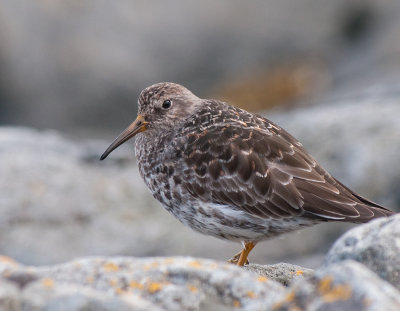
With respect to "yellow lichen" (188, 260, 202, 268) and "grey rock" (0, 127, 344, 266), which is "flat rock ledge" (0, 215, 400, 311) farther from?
"grey rock" (0, 127, 344, 266)

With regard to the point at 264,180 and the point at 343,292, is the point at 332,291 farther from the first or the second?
the point at 264,180

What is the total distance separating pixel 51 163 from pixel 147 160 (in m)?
3.36

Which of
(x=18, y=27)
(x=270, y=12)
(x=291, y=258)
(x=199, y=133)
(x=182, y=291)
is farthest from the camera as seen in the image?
(x=270, y=12)

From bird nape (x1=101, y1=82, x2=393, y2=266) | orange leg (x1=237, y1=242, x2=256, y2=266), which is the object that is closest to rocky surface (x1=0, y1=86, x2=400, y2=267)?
orange leg (x1=237, y1=242, x2=256, y2=266)

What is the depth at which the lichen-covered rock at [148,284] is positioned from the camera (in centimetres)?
421

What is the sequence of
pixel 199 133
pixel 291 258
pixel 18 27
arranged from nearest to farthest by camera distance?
pixel 199 133
pixel 291 258
pixel 18 27

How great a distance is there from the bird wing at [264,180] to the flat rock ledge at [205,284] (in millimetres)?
2140

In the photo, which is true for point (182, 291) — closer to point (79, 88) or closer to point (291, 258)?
point (291, 258)

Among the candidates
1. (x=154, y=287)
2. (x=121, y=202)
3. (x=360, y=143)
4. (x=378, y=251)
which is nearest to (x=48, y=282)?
(x=154, y=287)

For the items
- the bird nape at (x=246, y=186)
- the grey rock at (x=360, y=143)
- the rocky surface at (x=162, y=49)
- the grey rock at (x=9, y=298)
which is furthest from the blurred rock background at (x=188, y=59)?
the grey rock at (x=9, y=298)

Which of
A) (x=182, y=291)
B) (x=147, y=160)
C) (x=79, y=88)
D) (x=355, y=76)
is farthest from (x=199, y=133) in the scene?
(x=355, y=76)

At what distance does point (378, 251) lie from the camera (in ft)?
15.0

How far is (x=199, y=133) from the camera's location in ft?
24.8

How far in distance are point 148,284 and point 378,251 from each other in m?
1.48
